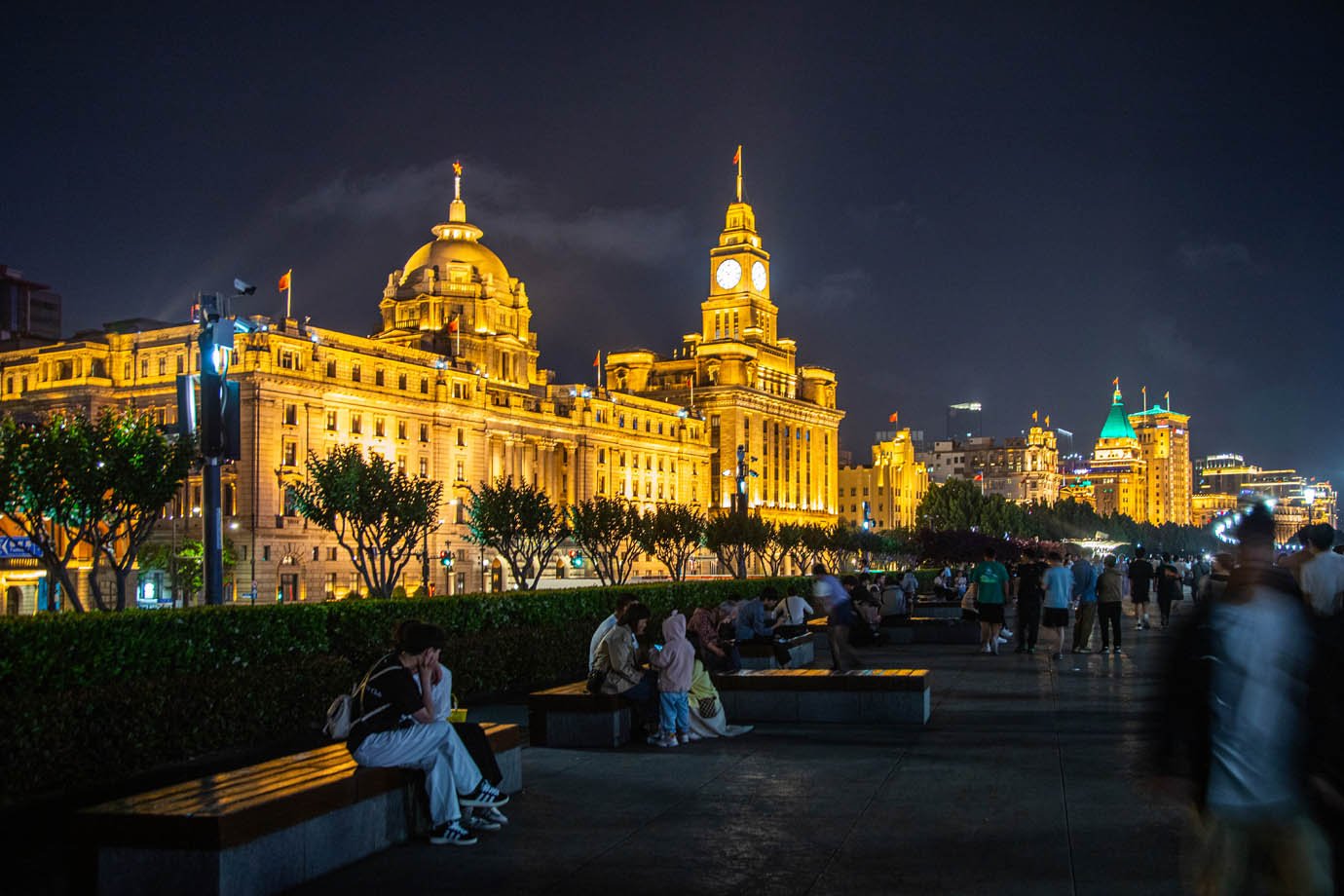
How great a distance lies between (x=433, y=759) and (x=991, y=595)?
58.9ft

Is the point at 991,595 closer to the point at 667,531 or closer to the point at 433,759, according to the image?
the point at 433,759

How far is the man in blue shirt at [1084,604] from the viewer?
2648 centimetres

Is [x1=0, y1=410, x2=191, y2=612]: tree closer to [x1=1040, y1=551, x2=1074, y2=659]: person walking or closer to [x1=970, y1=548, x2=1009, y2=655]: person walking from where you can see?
[x1=970, y1=548, x2=1009, y2=655]: person walking

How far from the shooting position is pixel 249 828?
7945 mm

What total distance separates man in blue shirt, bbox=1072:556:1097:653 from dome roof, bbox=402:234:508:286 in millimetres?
83642

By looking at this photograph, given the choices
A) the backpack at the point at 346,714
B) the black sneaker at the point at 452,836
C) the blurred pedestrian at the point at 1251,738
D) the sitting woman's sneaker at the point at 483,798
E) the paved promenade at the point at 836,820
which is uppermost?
the blurred pedestrian at the point at 1251,738

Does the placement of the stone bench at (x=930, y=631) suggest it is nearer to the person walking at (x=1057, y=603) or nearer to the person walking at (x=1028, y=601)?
the person walking at (x=1028, y=601)

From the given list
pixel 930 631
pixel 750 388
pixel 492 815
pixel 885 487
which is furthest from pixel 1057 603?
pixel 885 487

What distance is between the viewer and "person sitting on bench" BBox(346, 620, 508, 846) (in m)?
9.55

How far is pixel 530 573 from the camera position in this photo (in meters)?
79.9

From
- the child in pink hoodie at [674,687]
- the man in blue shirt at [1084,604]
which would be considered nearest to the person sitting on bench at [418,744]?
the child in pink hoodie at [674,687]

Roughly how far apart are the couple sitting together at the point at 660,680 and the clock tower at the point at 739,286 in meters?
131

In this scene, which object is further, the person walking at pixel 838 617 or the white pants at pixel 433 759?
the person walking at pixel 838 617

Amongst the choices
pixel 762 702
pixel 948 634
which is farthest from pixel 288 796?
pixel 948 634
